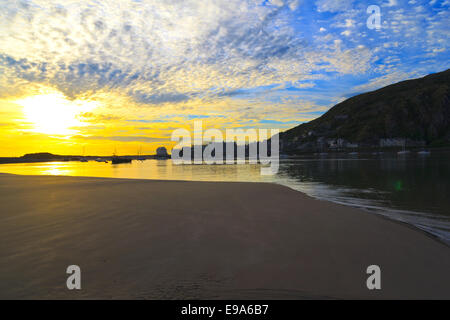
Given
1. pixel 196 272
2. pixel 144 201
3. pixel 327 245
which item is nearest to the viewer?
pixel 196 272

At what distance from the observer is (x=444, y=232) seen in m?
9.03

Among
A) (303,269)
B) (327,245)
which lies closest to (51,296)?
(303,269)

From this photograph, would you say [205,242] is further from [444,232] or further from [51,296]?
[444,232]

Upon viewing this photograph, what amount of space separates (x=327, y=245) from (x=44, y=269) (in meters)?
7.29

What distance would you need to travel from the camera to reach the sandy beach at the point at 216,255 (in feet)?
15.9

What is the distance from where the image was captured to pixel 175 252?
265 inches

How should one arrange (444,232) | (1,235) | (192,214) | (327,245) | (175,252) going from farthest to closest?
(192,214)
(444,232)
(1,235)
(327,245)
(175,252)

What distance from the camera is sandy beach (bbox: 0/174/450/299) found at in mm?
4859

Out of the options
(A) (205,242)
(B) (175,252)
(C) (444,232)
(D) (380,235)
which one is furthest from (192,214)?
(C) (444,232)

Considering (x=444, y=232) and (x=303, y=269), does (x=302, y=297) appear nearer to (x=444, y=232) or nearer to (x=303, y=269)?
(x=303, y=269)

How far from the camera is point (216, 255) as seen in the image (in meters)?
6.55

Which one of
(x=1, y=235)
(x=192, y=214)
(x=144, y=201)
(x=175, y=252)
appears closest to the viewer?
(x=175, y=252)

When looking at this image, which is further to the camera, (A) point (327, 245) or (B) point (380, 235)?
(B) point (380, 235)
